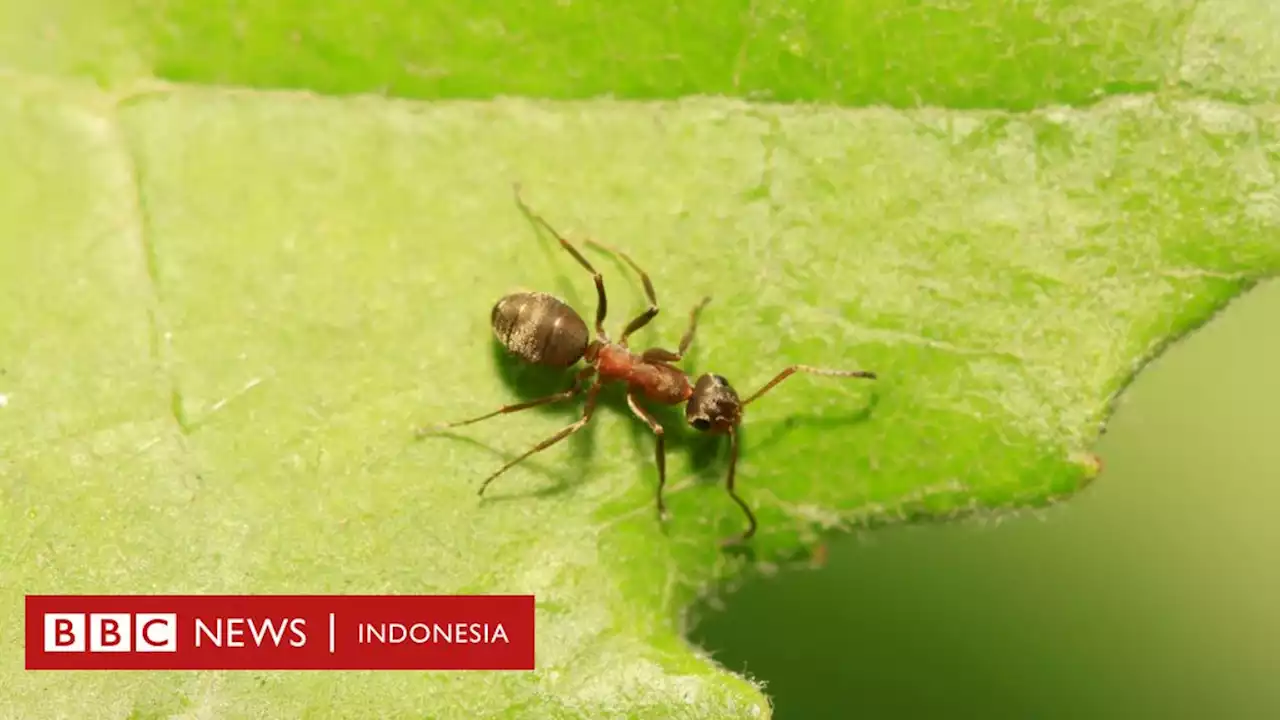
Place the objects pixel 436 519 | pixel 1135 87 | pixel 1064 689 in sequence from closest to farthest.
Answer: pixel 1135 87, pixel 436 519, pixel 1064 689

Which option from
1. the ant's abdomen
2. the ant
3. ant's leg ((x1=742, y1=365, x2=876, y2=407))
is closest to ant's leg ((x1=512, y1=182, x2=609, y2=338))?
the ant

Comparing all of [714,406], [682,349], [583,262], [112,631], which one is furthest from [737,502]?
[112,631]

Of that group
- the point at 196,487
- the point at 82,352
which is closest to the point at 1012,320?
the point at 196,487

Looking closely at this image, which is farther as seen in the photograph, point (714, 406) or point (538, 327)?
point (714, 406)

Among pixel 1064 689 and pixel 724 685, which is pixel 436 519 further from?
pixel 1064 689

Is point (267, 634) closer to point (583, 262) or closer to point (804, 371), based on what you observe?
point (583, 262)

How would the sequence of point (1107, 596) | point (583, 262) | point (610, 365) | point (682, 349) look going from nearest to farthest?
point (583, 262), point (682, 349), point (610, 365), point (1107, 596)
